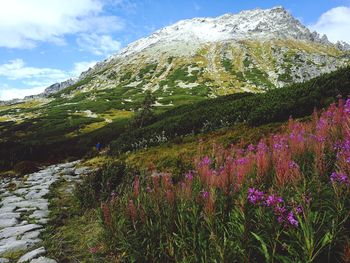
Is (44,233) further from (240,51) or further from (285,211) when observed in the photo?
(240,51)

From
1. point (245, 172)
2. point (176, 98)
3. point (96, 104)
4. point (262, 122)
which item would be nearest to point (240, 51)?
point (176, 98)

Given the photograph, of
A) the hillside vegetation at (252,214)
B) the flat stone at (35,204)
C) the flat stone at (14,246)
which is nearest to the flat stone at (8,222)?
the flat stone at (35,204)

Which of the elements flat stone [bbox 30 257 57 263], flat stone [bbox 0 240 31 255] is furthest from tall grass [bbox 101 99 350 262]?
flat stone [bbox 0 240 31 255]

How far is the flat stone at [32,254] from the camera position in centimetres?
626

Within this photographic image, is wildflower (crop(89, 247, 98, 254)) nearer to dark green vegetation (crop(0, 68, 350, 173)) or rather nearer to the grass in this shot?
the grass

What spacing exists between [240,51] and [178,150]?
18261 cm

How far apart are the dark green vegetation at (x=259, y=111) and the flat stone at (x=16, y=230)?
8846 mm

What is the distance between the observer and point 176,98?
116875 mm

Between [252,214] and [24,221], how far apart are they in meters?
6.34

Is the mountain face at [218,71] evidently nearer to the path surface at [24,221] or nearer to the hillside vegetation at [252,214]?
the path surface at [24,221]

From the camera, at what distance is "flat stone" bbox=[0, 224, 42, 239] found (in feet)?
25.3

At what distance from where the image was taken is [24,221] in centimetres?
873

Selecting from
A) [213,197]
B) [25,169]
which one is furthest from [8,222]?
[25,169]

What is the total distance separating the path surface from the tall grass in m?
1.76
